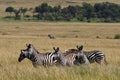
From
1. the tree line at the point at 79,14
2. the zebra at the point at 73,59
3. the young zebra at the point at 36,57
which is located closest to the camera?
the zebra at the point at 73,59

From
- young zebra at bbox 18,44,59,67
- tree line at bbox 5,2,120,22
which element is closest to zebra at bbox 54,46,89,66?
young zebra at bbox 18,44,59,67

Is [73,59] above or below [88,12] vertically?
above

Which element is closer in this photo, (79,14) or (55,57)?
(55,57)

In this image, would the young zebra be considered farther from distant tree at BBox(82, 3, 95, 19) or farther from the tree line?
distant tree at BBox(82, 3, 95, 19)

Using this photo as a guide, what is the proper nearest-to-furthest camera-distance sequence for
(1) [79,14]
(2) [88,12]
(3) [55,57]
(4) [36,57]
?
(3) [55,57] < (4) [36,57] < (2) [88,12] < (1) [79,14]

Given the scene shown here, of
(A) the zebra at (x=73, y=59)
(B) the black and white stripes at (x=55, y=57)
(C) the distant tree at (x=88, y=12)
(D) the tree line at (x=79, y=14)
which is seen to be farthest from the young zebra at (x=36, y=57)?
(C) the distant tree at (x=88, y=12)

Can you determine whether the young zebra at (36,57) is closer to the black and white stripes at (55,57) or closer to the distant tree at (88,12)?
the black and white stripes at (55,57)

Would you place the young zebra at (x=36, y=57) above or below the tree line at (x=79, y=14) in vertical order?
above

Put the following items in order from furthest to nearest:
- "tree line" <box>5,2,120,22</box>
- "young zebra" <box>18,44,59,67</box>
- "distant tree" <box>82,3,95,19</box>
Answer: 1. "distant tree" <box>82,3,95,19</box>
2. "tree line" <box>5,2,120,22</box>
3. "young zebra" <box>18,44,59,67</box>

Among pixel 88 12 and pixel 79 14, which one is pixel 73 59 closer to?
pixel 88 12

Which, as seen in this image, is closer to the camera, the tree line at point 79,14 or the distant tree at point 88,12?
the tree line at point 79,14

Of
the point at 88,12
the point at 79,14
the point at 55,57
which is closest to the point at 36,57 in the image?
the point at 55,57

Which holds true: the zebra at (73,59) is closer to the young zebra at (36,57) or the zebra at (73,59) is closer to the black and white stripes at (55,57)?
the black and white stripes at (55,57)

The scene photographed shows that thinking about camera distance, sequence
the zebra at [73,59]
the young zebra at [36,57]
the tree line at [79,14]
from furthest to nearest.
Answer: the tree line at [79,14]
the young zebra at [36,57]
the zebra at [73,59]
